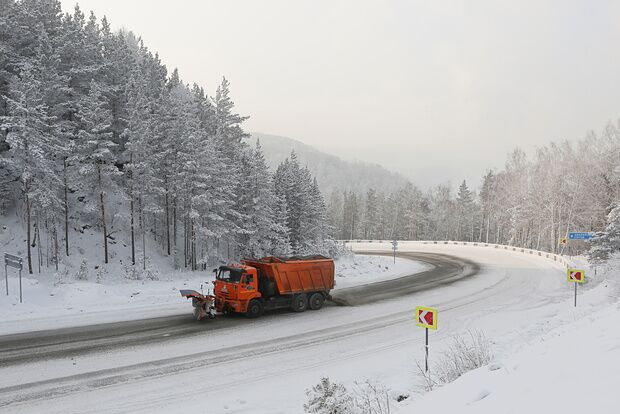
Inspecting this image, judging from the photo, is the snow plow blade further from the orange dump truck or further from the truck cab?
the truck cab

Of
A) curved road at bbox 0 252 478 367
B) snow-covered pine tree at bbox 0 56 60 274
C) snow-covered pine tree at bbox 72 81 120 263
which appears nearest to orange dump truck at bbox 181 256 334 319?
curved road at bbox 0 252 478 367

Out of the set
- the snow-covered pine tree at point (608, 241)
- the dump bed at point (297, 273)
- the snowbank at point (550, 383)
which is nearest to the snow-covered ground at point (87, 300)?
the dump bed at point (297, 273)

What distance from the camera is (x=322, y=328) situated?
17703 mm

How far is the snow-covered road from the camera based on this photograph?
33.9ft

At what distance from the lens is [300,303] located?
68.4 feet

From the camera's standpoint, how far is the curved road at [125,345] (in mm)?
11094

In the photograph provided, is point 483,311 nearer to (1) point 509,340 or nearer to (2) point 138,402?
(1) point 509,340

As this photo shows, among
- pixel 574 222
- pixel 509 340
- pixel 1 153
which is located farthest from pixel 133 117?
pixel 574 222

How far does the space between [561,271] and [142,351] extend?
34.8 m

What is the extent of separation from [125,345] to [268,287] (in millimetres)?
7238

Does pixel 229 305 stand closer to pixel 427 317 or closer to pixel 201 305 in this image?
pixel 201 305

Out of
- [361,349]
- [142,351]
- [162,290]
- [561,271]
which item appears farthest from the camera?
[561,271]

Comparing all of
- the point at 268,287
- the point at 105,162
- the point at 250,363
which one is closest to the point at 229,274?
the point at 268,287

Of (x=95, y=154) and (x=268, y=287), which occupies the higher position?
(x=95, y=154)
